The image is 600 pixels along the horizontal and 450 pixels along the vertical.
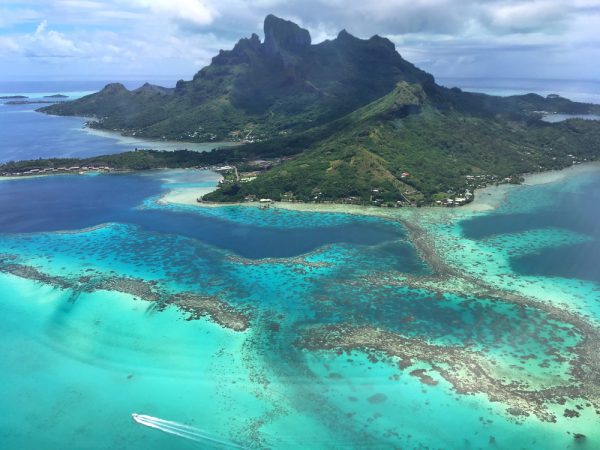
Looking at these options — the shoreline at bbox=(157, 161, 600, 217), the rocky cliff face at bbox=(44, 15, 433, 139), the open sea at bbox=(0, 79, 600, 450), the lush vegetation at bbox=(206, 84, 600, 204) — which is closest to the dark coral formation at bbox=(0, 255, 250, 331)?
the open sea at bbox=(0, 79, 600, 450)

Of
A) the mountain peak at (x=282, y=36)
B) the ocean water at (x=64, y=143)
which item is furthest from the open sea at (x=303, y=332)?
the mountain peak at (x=282, y=36)

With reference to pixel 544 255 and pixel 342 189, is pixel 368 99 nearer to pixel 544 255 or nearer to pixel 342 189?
pixel 342 189

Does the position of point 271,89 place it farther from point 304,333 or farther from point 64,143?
point 304,333

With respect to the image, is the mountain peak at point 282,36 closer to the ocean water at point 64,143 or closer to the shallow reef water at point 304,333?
the ocean water at point 64,143

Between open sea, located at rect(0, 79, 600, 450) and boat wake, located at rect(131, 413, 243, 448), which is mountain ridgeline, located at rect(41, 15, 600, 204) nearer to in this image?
open sea, located at rect(0, 79, 600, 450)

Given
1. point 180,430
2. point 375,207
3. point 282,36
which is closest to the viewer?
point 180,430

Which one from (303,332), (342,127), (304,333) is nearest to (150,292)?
(303,332)
